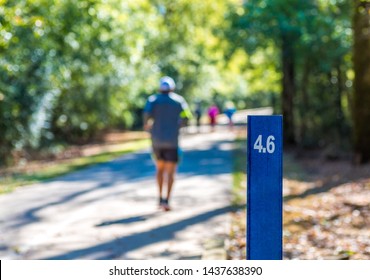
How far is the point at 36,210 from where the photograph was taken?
10578 mm

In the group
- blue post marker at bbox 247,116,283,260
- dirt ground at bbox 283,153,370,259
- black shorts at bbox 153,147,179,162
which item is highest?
blue post marker at bbox 247,116,283,260

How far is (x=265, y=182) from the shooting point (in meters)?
4.34

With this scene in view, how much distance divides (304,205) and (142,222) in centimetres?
369

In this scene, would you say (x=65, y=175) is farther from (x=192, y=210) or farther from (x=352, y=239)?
(x=352, y=239)

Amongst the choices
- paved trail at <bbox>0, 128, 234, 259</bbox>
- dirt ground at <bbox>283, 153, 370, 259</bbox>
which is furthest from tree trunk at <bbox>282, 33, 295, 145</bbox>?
paved trail at <bbox>0, 128, 234, 259</bbox>

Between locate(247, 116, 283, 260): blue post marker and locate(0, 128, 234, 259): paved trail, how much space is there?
3.10 m

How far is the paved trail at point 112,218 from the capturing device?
778cm

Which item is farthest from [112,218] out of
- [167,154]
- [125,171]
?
[125,171]

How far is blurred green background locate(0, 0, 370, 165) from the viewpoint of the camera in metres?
16.4

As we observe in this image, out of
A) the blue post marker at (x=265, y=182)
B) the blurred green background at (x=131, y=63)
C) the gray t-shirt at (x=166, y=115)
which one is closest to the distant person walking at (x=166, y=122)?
the gray t-shirt at (x=166, y=115)

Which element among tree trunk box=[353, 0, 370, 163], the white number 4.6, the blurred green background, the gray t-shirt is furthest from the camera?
the blurred green background

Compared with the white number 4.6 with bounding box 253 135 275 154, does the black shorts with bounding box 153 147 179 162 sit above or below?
below

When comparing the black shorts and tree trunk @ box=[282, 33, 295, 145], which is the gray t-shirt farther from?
tree trunk @ box=[282, 33, 295, 145]

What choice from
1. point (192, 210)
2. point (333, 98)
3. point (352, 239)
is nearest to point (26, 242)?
point (192, 210)
